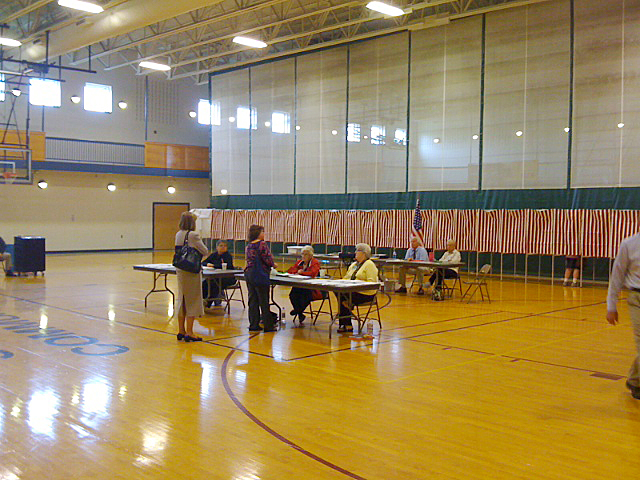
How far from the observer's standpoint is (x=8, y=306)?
11.1 metres

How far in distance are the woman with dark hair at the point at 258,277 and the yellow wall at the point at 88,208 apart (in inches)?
774

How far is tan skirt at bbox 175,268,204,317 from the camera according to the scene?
7844mm

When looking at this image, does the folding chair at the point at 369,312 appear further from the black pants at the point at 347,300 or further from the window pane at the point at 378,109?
the window pane at the point at 378,109

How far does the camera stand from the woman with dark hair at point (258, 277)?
871 centimetres

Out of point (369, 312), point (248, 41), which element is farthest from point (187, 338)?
point (248, 41)

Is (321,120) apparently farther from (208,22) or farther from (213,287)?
(213,287)

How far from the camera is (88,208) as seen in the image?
2755 cm

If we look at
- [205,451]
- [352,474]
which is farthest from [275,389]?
[352,474]

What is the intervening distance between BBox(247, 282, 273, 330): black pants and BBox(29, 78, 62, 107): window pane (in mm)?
20142

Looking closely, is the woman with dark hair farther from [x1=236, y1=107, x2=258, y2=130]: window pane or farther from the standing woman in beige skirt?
[x1=236, y1=107, x2=258, y2=130]: window pane

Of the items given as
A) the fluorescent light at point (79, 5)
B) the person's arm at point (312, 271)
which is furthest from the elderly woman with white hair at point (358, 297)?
the fluorescent light at point (79, 5)

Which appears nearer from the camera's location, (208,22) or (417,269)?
(417,269)

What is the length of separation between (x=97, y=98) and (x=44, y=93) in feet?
7.36

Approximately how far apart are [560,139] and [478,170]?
2463 mm
